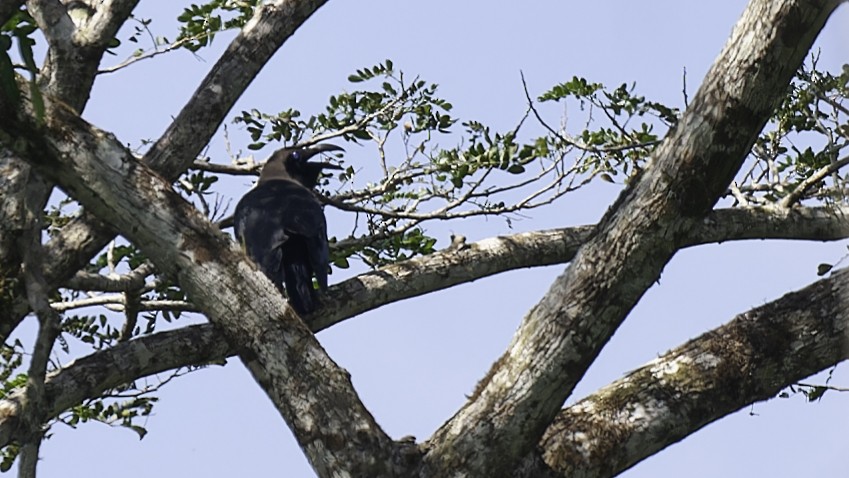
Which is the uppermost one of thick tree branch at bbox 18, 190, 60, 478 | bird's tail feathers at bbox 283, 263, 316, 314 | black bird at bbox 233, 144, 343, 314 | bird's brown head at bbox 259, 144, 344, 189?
bird's brown head at bbox 259, 144, 344, 189

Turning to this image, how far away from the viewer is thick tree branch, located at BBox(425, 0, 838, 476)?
3.58 metres

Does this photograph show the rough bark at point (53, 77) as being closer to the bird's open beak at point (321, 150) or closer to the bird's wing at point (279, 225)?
the bird's wing at point (279, 225)

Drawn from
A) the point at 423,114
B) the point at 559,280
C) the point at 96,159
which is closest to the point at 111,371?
the point at 96,159

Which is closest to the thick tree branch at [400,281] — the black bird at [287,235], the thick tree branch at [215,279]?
the black bird at [287,235]

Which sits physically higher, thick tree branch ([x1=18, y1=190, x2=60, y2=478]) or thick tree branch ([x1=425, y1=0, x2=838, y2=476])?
thick tree branch ([x1=425, y1=0, x2=838, y2=476])

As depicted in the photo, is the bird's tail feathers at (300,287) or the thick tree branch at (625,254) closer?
the thick tree branch at (625,254)

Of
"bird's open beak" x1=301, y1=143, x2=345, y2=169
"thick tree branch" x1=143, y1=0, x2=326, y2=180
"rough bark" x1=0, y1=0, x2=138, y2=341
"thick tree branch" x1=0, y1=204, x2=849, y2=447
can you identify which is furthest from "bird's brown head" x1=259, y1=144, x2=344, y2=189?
"rough bark" x1=0, y1=0, x2=138, y2=341

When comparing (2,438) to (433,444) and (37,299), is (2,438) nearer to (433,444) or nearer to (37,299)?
(37,299)

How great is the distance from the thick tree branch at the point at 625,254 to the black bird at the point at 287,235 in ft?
6.78

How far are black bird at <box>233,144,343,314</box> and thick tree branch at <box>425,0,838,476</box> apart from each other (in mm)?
2066

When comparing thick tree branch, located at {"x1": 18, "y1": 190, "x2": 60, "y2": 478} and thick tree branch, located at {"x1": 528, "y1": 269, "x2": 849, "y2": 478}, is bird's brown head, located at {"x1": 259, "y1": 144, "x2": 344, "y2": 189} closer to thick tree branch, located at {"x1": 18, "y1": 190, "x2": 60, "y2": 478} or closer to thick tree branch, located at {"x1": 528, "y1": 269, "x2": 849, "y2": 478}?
thick tree branch, located at {"x1": 18, "y1": 190, "x2": 60, "y2": 478}

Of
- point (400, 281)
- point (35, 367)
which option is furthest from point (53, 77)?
point (35, 367)

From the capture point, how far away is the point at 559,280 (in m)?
3.80

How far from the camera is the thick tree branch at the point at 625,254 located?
141 inches
